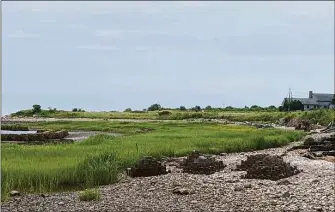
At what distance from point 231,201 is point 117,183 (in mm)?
4453

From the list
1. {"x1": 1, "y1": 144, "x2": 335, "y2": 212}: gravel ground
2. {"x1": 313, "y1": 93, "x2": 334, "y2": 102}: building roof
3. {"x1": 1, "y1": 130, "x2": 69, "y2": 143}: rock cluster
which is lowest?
{"x1": 1, "y1": 144, "x2": 335, "y2": 212}: gravel ground

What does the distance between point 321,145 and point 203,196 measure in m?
17.1

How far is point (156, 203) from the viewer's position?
50.1 feet

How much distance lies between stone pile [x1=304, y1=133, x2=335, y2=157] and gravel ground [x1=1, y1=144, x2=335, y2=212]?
29.9ft

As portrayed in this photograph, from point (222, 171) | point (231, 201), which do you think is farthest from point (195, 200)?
point (222, 171)

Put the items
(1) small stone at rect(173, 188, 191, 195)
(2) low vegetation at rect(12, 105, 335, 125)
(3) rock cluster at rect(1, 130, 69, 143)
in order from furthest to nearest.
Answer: (2) low vegetation at rect(12, 105, 335, 125) < (3) rock cluster at rect(1, 130, 69, 143) < (1) small stone at rect(173, 188, 191, 195)

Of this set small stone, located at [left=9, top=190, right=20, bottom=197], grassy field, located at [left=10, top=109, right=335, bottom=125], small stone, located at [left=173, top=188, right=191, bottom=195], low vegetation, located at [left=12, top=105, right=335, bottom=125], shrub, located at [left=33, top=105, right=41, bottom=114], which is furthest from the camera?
shrub, located at [left=33, top=105, right=41, bottom=114]

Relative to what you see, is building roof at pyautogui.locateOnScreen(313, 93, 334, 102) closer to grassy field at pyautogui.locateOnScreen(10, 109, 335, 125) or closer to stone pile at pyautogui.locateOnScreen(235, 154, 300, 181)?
grassy field at pyautogui.locateOnScreen(10, 109, 335, 125)

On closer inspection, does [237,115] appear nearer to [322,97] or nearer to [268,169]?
[322,97]

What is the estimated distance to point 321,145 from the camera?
→ 105 ft

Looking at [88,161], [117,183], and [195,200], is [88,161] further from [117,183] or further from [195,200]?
[195,200]

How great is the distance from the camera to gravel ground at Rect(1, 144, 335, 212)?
48.4ft

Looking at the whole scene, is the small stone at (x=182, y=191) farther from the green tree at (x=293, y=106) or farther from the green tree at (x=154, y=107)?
the green tree at (x=154, y=107)

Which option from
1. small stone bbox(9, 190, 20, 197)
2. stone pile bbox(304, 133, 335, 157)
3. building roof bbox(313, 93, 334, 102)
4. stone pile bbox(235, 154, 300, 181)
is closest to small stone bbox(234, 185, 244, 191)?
stone pile bbox(235, 154, 300, 181)
